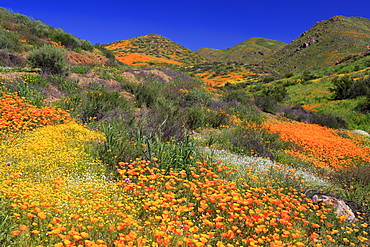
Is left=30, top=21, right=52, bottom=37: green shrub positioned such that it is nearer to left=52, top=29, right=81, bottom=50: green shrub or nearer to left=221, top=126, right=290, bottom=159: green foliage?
left=52, top=29, right=81, bottom=50: green shrub

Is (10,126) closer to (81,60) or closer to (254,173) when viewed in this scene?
(254,173)

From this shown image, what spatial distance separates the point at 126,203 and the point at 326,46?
69.7m

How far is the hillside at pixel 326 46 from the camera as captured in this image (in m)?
51.8

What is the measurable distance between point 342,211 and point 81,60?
686 inches

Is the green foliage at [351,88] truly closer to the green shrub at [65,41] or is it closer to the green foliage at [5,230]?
the green shrub at [65,41]

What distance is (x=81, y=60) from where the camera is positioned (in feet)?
56.2

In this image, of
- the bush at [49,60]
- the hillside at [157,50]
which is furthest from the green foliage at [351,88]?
the hillside at [157,50]

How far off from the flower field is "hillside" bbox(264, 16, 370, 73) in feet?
163

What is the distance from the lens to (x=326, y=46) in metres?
59.8

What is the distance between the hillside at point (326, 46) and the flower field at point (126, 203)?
49.6 m

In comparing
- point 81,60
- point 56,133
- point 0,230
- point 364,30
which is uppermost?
point 364,30

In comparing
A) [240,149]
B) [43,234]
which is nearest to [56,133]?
[43,234]

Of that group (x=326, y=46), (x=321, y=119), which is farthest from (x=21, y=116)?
→ (x=326, y=46)

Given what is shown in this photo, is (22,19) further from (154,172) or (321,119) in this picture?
(321,119)
